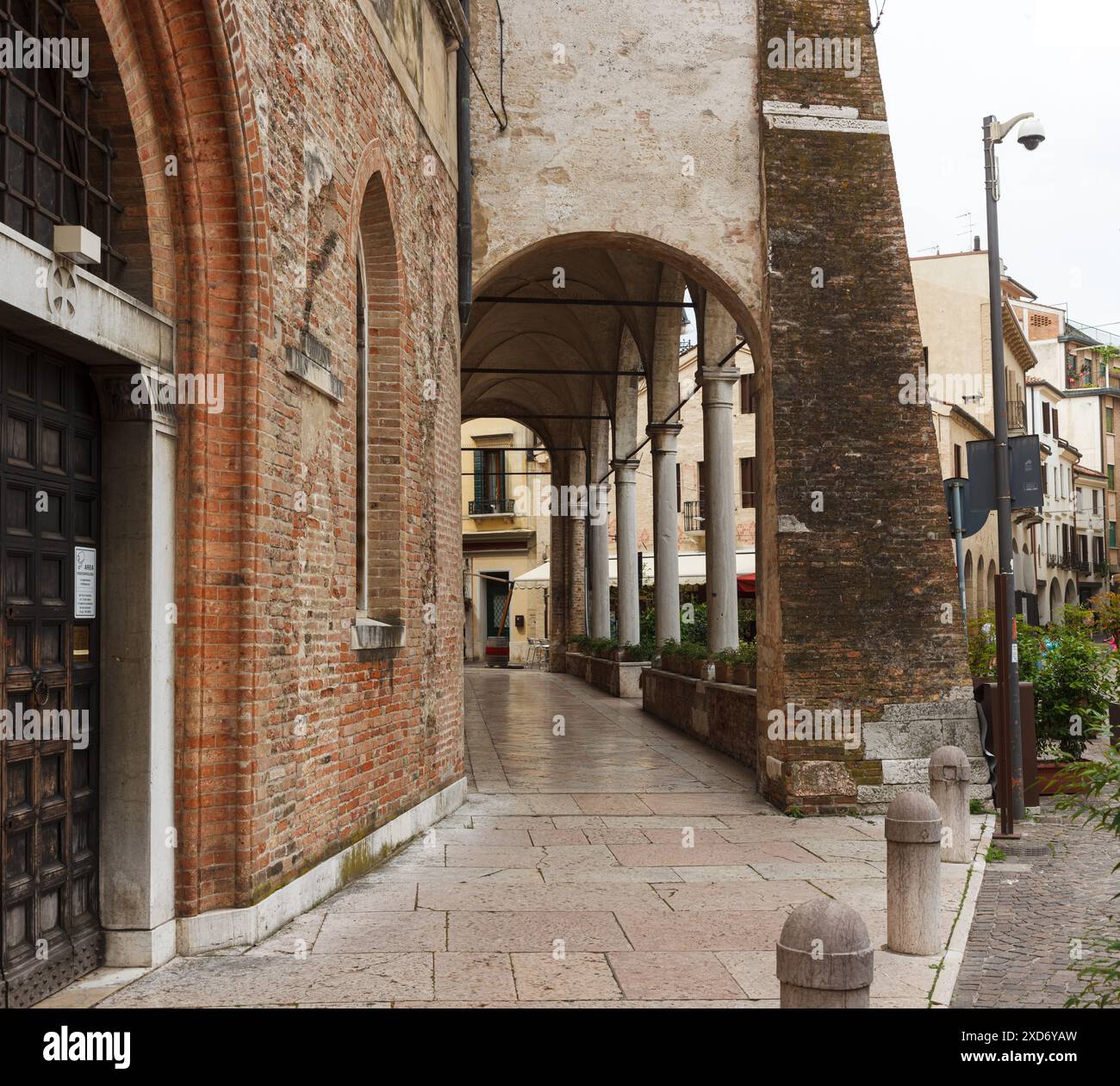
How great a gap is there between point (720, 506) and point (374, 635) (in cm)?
925

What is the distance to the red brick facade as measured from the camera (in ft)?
19.0

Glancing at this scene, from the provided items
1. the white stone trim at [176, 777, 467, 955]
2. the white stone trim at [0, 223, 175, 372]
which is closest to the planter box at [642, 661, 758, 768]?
the white stone trim at [176, 777, 467, 955]

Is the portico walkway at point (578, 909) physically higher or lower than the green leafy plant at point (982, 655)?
lower

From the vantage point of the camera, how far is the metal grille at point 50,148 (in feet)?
15.4

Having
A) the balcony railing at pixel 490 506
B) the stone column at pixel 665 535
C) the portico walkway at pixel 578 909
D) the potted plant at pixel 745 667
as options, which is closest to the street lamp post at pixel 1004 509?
the portico walkway at pixel 578 909

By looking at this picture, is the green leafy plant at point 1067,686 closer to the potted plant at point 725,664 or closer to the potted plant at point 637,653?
the potted plant at point 725,664

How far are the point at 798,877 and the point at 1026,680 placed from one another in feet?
15.2

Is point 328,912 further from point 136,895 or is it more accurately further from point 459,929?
point 136,895

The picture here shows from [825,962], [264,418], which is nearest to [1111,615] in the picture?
[264,418]

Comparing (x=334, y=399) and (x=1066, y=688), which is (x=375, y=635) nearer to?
(x=334, y=399)

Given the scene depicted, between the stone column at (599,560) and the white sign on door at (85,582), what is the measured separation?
72.1 ft

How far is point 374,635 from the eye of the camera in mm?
7996

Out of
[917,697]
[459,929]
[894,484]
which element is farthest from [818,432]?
[459,929]

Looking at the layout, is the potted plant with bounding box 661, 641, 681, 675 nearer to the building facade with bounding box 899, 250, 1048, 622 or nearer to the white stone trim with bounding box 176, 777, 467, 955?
the white stone trim with bounding box 176, 777, 467, 955
